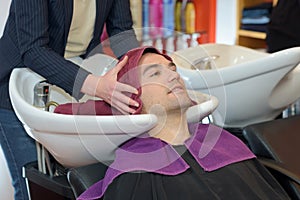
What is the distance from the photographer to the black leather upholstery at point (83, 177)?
1187 mm

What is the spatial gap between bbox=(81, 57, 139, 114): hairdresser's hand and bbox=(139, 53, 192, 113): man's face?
2.4 inches

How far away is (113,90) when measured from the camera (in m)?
1.11

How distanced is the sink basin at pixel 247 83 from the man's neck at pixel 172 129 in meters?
0.30

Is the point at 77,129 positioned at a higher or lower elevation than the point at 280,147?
higher

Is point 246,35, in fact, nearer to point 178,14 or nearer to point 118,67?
point 178,14

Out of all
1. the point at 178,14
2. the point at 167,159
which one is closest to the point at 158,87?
the point at 167,159

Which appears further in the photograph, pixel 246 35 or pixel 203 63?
pixel 246 35

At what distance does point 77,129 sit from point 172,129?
0.95 feet

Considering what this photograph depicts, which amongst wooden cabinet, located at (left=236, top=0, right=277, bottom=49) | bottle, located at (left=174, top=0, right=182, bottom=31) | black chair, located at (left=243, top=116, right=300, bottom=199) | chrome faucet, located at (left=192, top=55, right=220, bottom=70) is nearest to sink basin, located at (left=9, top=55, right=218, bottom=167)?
black chair, located at (left=243, top=116, right=300, bottom=199)

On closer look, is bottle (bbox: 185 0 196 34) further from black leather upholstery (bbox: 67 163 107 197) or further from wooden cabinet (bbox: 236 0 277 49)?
black leather upholstery (bbox: 67 163 107 197)

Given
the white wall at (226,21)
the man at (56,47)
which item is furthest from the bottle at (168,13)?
the man at (56,47)

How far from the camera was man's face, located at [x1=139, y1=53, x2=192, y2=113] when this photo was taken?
1.20 meters

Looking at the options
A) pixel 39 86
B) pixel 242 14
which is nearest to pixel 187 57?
pixel 39 86

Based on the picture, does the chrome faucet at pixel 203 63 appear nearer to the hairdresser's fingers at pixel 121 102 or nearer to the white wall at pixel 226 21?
the hairdresser's fingers at pixel 121 102
